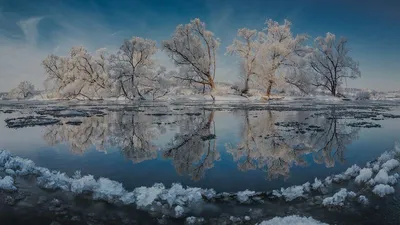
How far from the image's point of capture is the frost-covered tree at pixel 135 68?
44312 mm

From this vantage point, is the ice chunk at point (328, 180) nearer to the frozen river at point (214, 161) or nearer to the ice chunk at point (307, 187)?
the frozen river at point (214, 161)

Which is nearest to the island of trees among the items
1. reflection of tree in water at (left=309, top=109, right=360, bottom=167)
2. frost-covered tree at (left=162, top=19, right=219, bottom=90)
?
frost-covered tree at (left=162, top=19, right=219, bottom=90)

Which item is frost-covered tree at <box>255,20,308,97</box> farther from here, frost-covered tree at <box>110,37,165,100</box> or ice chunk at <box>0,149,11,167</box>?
ice chunk at <box>0,149,11,167</box>

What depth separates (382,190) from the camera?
473cm

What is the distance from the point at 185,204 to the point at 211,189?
63 cm

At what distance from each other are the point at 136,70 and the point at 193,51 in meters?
9.26

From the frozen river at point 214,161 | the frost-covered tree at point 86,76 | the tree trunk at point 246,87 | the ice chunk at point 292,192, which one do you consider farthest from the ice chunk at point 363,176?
the frost-covered tree at point 86,76

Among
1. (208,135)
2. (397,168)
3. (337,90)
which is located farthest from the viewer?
(337,90)

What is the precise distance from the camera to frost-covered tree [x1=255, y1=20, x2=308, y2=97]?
1594 inches

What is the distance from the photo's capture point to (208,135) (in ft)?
35.0

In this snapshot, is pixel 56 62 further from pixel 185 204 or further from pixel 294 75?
pixel 185 204

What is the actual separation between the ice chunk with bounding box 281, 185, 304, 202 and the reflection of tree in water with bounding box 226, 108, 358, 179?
791 mm

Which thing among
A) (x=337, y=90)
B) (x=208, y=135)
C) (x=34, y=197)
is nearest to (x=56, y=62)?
(x=337, y=90)

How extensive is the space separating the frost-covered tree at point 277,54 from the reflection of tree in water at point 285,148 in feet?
97.4
